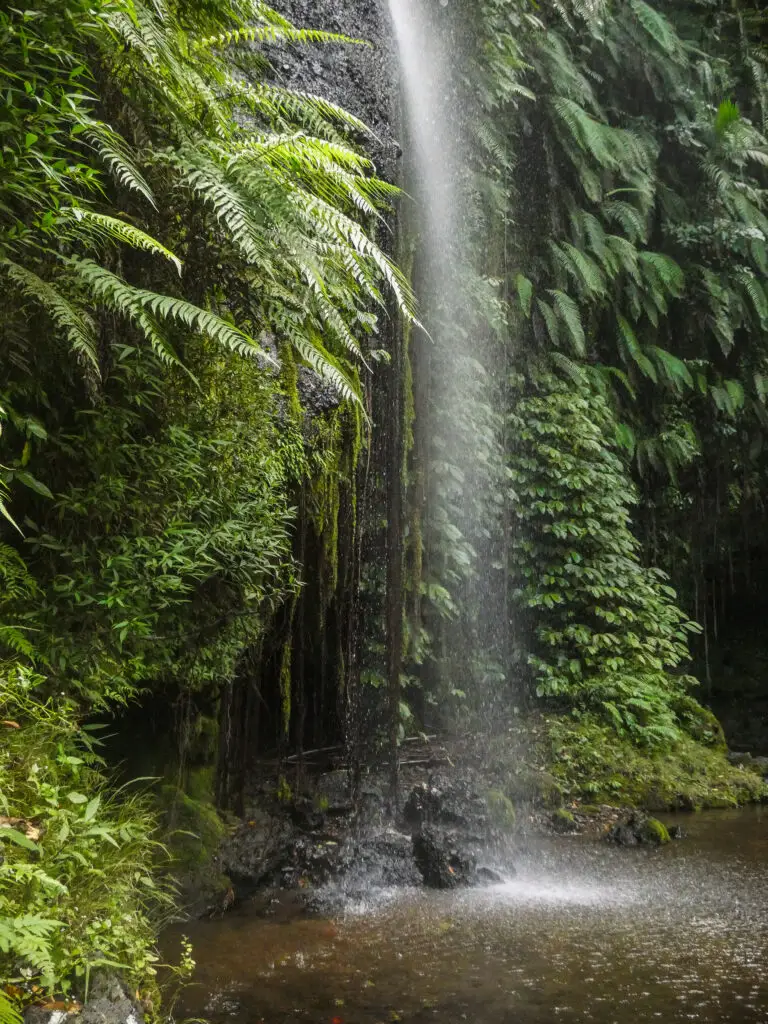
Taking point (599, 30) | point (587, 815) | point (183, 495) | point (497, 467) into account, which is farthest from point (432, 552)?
point (599, 30)

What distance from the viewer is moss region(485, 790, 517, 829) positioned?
22.8 feet

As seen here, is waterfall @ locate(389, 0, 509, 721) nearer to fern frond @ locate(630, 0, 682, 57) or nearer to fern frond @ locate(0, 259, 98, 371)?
fern frond @ locate(630, 0, 682, 57)

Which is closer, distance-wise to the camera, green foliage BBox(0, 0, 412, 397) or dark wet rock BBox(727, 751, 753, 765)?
green foliage BBox(0, 0, 412, 397)

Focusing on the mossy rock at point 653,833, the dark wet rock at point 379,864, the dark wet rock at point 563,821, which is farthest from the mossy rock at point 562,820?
the dark wet rock at point 379,864

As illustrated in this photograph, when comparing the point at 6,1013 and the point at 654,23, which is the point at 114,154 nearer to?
the point at 6,1013

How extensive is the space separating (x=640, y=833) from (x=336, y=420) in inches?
163

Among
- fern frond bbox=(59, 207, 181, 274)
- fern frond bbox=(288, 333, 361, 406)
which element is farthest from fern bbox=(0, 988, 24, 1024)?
fern frond bbox=(288, 333, 361, 406)

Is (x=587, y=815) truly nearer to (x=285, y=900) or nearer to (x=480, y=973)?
(x=285, y=900)

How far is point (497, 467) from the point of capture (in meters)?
9.31

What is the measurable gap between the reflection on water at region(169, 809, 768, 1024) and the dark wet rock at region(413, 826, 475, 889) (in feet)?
0.62

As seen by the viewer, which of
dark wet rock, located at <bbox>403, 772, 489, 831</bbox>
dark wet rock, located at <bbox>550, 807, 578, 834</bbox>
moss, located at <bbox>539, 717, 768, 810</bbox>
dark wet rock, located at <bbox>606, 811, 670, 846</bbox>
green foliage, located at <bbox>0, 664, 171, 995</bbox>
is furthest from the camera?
moss, located at <bbox>539, 717, 768, 810</bbox>

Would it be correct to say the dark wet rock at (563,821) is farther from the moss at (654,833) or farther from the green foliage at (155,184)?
the green foliage at (155,184)

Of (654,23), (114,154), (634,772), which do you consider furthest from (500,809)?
(654,23)

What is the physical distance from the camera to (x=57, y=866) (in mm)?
2416
